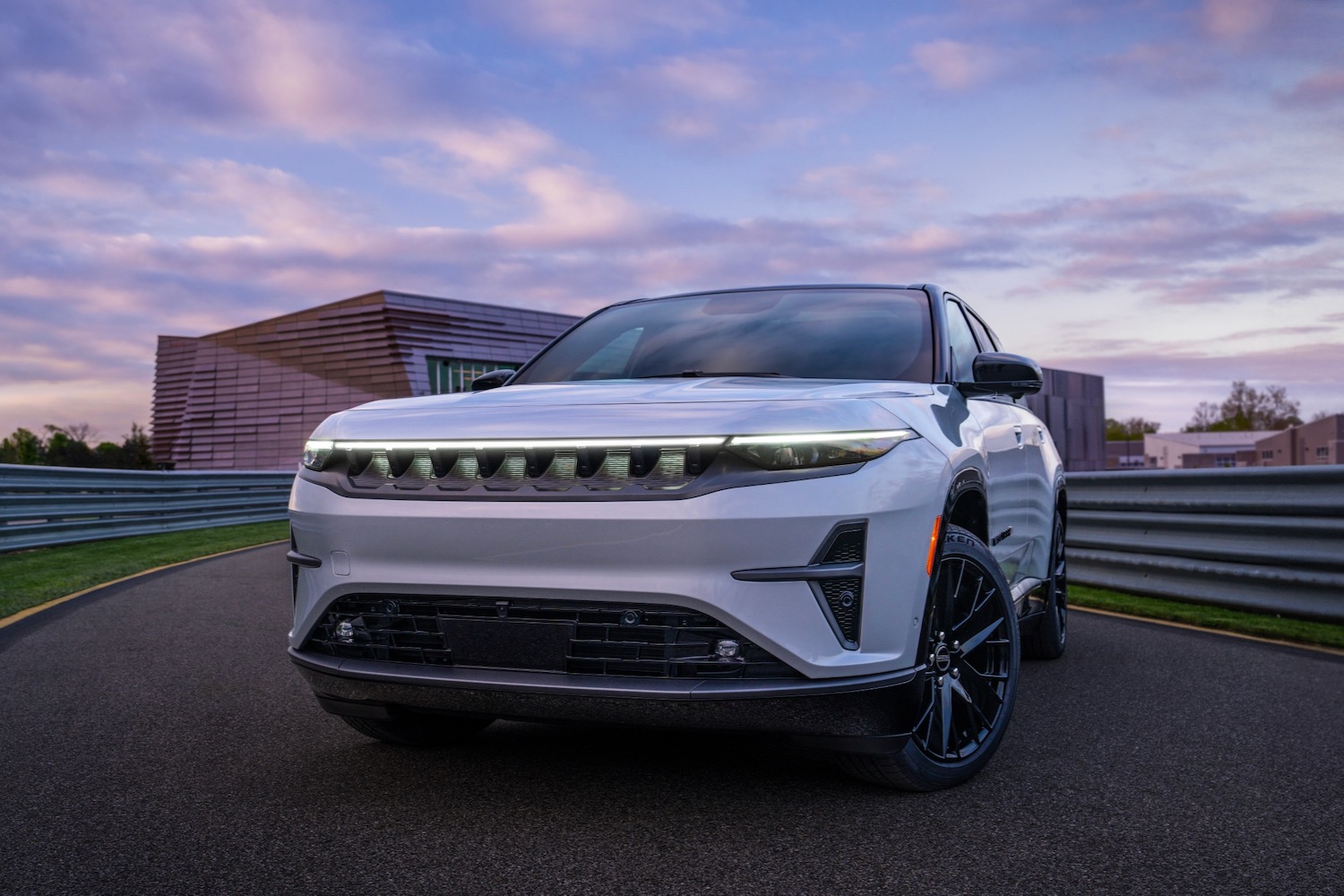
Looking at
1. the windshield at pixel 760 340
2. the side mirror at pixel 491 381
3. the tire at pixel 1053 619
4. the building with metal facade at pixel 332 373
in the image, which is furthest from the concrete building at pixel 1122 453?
the side mirror at pixel 491 381

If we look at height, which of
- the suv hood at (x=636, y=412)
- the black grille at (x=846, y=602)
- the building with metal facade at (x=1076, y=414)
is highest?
the building with metal facade at (x=1076, y=414)

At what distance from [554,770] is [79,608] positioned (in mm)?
6038

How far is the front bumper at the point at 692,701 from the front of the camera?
3.14m

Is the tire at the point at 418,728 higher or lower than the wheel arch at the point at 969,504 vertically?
lower

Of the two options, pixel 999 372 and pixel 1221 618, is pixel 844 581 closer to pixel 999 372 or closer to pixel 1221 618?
pixel 999 372

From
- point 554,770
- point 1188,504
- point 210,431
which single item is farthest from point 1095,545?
point 210,431

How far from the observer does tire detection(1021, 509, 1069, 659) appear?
625 centimetres

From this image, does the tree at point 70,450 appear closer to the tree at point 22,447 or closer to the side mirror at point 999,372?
the tree at point 22,447

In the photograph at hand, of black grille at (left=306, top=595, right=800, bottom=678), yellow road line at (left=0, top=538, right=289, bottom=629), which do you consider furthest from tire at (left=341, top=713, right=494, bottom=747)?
yellow road line at (left=0, top=538, right=289, bottom=629)

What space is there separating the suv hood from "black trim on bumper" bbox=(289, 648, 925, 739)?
27.0 inches

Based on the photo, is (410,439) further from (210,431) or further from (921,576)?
(210,431)

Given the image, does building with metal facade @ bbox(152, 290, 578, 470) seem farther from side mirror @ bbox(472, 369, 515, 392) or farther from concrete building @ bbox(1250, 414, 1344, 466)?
concrete building @ bbox(1250, 414, 1344, 466)

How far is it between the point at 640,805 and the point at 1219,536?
651 centimetres

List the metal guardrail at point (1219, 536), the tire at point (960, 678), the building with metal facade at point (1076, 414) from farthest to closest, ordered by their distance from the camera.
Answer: the building with metal facade at point (1076, 414) → the metal guardrail at point (1219, 536) → the tire at point (960, 678)
